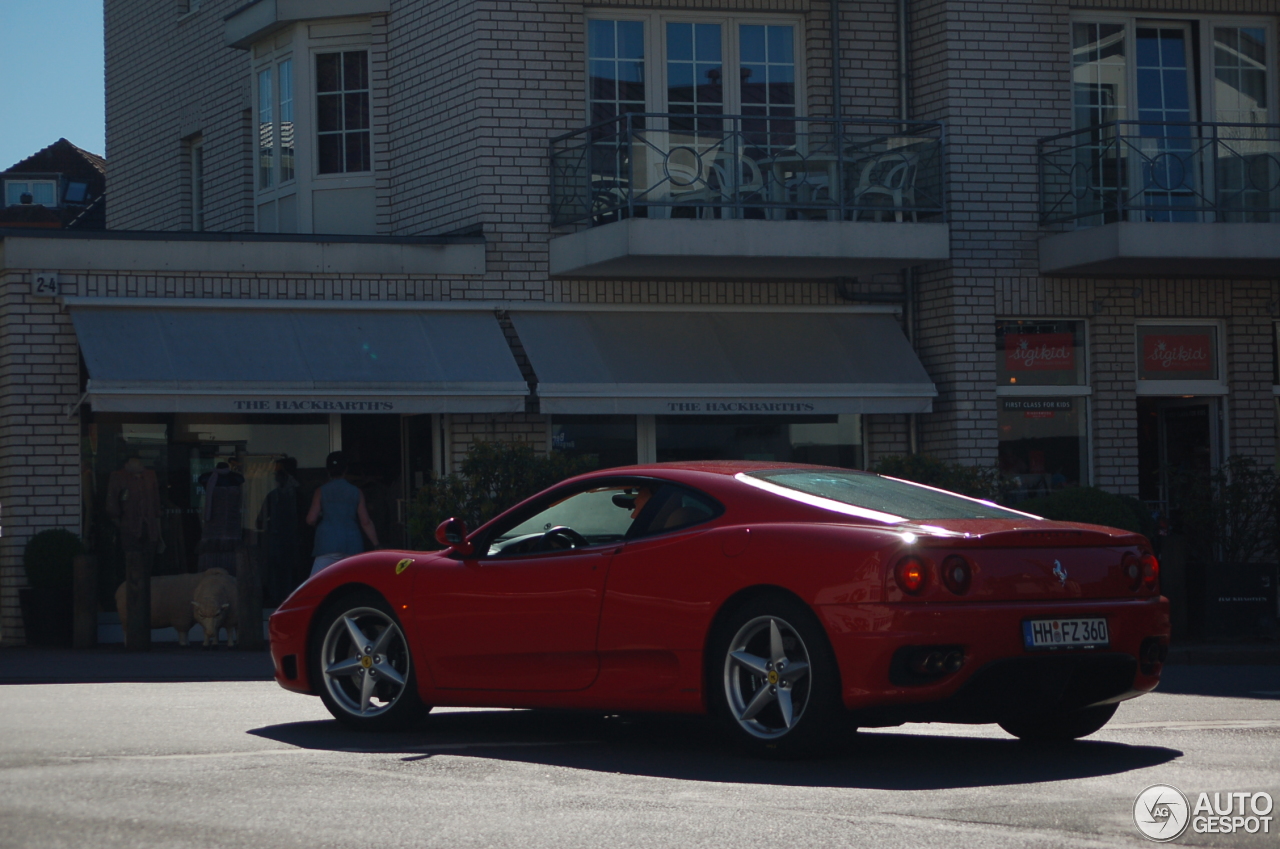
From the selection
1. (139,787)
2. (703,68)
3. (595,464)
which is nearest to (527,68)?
(703,68)

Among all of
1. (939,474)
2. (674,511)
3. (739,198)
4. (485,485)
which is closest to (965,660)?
(674,511)

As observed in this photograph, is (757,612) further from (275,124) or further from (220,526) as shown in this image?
(275,124)

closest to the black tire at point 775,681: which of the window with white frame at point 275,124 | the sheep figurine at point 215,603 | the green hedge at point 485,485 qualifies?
the green hedge at point 485,485

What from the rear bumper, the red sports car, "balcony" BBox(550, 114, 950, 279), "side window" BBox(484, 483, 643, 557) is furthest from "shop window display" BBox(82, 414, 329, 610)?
the rear bumper

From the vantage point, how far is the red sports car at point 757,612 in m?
7.18

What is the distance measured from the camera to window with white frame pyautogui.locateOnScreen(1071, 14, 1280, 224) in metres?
Result: 18.7

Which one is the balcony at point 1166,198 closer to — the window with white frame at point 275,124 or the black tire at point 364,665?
the window with white frame at point 275,124

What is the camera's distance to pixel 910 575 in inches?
281

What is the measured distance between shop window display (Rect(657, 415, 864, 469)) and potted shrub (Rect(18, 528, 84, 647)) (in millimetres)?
6037

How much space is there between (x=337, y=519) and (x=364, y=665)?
5839mm

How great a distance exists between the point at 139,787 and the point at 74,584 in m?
9.93

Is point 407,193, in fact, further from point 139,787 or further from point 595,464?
point 139,787

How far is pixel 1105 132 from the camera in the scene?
1872 centimetres

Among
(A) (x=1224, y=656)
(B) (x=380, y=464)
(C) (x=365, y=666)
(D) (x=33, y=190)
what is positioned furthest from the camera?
(D) (x=33, y=190)
